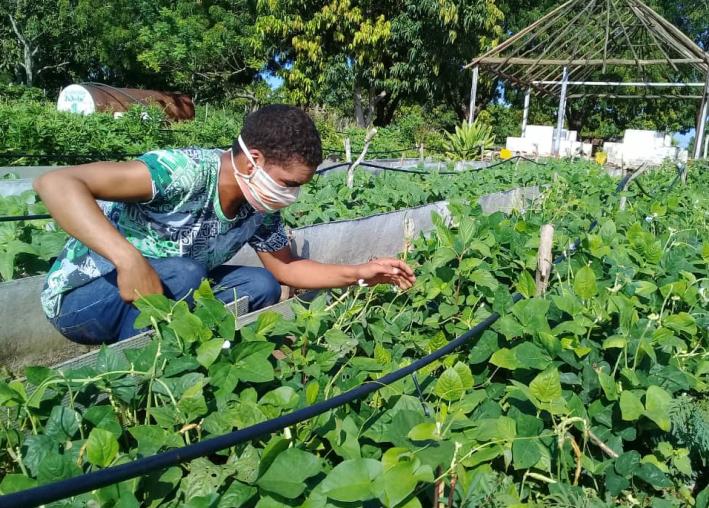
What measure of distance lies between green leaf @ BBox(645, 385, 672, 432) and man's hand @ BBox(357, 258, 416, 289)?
2.86 ft

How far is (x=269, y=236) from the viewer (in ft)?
7.93

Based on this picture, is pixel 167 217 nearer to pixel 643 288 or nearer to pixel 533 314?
pixel 533 314

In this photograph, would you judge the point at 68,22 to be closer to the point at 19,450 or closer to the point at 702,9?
the point at 702,9

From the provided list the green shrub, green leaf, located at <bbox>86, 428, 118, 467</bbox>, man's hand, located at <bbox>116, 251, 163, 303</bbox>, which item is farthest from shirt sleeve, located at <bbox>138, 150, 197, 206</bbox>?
the green shrub

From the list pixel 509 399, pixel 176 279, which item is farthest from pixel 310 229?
pixel 509 399

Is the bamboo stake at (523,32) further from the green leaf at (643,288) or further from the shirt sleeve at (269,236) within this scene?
the green leaf at (643,288)

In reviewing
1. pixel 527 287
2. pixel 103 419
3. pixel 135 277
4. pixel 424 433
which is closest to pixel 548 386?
pixel 424 433

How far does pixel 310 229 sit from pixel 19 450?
240 cm

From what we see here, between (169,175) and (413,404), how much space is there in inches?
42.1

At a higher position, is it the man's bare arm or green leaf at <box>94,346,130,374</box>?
the man's bare arm

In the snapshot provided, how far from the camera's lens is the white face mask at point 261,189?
198 cm

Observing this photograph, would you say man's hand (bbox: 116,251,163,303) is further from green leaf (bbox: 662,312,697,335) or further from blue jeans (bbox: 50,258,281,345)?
green leaf (bbox: 662,312,697,335)

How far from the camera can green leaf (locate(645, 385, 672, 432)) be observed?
150 cm

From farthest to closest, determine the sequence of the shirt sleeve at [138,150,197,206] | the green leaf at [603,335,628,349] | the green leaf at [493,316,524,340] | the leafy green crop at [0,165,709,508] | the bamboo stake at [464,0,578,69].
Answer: the bamboo stake at [464,0,578,69] → the shirt sleeve at [138,150,197,206] → the green leaf at [493,316,524,340] → the green leaf at [603,335,628,349] → the leafy green crop at [0,165,709,508]
